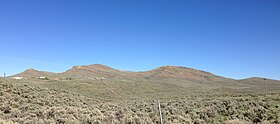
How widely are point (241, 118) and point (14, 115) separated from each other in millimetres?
12038

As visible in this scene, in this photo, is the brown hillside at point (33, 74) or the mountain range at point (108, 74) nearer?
the brown hillside at point (33, 74)

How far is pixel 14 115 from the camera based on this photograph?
33.5 feet

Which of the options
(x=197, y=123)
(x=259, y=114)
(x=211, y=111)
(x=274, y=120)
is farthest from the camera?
(x=211, y=111)

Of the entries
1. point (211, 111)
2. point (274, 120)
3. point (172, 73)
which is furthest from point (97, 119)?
point (172, 73)

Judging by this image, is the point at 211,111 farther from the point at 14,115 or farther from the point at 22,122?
the point at 14,115

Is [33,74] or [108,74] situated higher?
[33,74]

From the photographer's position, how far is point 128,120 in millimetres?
9414

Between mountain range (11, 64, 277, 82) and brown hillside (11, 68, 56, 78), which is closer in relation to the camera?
brown hillside (11, 68, 56, 78)

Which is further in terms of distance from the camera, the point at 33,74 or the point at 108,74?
the point at 108,74

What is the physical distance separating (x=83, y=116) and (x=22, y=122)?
2.77 metres

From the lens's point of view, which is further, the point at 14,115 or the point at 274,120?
the point at 14,115

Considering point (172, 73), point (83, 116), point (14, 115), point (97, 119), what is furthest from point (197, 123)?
point (172, 73)

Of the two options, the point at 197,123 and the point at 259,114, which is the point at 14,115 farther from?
the point at 259,114

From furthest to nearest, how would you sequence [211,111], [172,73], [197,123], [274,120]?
[172,73], [211,111], [197,123], [274,120]
